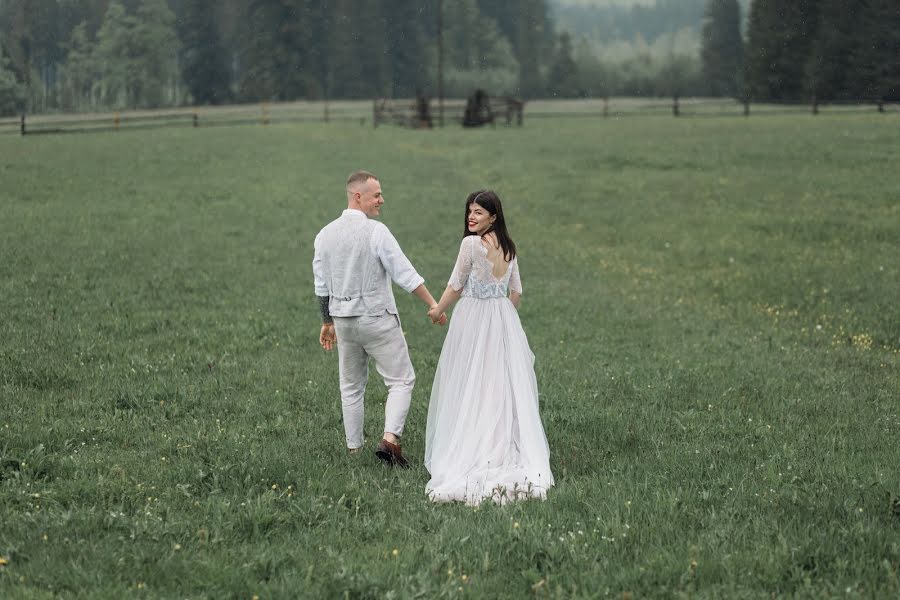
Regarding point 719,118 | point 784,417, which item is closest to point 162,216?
point 784,417

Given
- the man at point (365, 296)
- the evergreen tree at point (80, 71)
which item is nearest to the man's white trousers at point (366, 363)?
the man at point (365, 296)

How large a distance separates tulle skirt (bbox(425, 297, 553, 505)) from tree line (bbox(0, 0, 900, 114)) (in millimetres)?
56531

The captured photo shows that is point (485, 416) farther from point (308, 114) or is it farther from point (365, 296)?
point (308, 114)

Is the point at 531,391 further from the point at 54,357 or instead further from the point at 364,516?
the point at 54,357

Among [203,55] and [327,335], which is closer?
[327,335]

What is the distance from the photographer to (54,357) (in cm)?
1053

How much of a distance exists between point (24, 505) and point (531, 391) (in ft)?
11.5

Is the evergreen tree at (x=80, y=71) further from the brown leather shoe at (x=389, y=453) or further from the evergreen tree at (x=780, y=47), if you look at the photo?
the brown leather shoe at (x=389, y=453)

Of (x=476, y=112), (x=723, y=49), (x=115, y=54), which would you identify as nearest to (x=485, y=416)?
(x=476, y=112)

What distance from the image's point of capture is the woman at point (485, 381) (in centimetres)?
698

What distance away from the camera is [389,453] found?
7438mm

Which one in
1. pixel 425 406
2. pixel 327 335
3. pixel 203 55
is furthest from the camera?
pixel 203 55

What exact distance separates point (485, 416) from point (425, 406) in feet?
7.99

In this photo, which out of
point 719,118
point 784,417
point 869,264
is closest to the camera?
point 784,417
